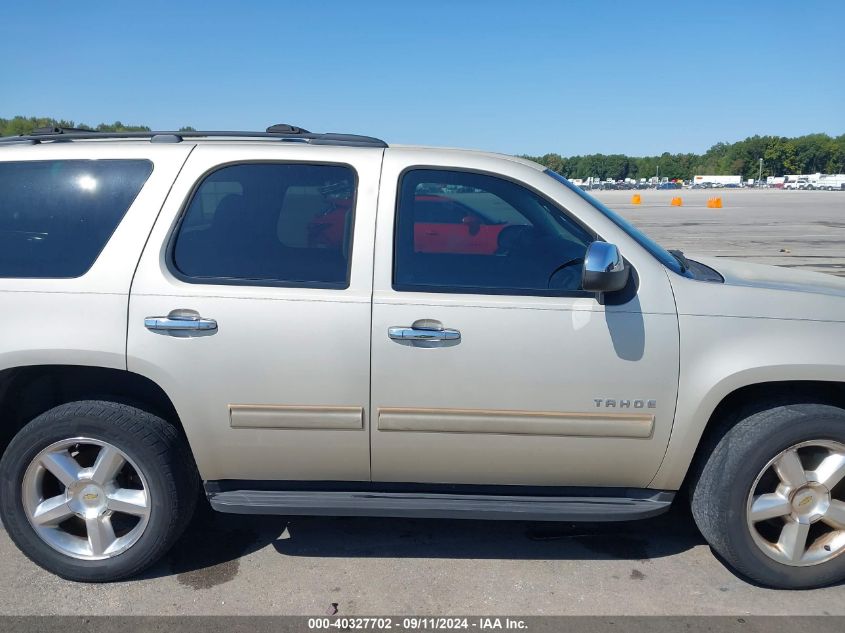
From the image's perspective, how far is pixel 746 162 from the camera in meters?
151

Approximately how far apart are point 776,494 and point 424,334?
5.50ft

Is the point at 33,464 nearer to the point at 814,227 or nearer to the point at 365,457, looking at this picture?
the point at 365,457

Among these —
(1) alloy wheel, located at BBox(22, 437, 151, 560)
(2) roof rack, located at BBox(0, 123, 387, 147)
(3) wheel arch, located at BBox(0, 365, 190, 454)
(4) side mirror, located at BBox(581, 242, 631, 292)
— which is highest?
(2) roof rack, located at BBox(0, 123, 387, 147)

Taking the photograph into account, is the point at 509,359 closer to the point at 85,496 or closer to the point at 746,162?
the point at 85,496

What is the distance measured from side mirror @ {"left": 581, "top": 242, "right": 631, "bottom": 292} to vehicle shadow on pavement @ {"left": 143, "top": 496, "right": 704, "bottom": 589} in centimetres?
139

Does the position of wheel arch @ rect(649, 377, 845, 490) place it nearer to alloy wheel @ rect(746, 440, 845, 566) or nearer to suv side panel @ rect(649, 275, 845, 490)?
suv side panel @ rect(649, 275, 845, 490)

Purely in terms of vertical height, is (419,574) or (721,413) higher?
(721,413)

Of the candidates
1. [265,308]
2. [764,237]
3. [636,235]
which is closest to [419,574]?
[265,308]

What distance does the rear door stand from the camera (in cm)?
287

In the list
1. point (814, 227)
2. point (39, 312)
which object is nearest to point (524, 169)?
point (39, 312)

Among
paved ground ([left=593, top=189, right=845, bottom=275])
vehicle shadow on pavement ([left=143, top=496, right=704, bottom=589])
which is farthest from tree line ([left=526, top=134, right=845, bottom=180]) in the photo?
vehicle shadow on pavement ([left=143, top=496, right=704, bottom=589])

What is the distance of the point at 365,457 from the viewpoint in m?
3.00

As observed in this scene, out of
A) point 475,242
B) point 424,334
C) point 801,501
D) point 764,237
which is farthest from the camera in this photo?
point 764,237

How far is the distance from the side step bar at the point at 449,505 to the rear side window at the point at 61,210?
4.07 ft
